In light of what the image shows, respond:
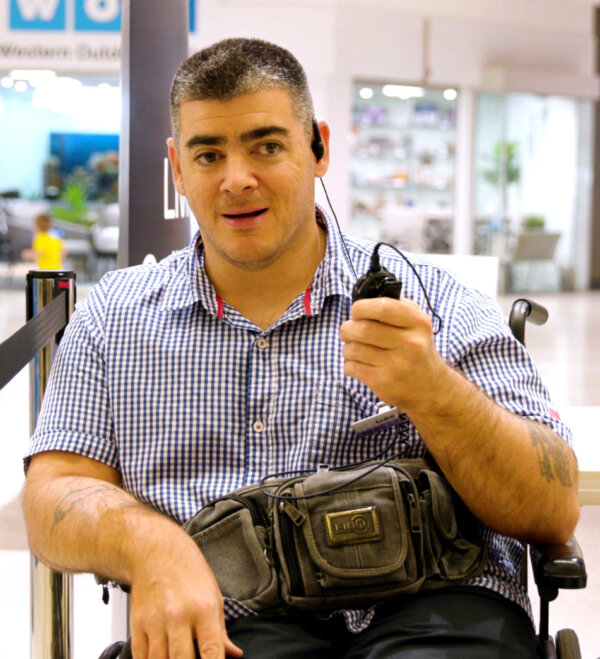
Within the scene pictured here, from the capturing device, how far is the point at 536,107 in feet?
50.3

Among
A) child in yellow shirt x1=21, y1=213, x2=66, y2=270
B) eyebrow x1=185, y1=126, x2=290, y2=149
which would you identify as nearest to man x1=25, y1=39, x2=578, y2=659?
eyebrow x1=185, y1=126, x2=290, y2=149

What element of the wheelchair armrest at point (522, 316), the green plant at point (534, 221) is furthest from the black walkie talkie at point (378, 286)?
the green plant at point (534, 221)

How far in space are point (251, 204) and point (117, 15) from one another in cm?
964

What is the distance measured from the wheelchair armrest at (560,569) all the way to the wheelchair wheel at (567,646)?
0.09m

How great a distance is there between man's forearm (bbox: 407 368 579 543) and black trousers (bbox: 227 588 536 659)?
0.46 feet

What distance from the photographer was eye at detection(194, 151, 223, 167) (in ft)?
5.79

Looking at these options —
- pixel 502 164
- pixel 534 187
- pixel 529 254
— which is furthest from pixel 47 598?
pixel 534 187

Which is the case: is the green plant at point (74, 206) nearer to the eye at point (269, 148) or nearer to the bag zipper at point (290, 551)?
the eye at point (269, 148)

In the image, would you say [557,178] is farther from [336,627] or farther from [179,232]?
[336,627]

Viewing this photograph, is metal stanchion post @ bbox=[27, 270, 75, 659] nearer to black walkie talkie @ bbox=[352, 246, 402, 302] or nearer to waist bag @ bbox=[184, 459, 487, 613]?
waist bag @ bbox=[184, 459, 487, 613]

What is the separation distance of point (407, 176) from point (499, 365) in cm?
1282

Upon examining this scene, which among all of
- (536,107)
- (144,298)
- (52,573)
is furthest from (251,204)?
(536,107)

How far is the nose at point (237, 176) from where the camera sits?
172 cm

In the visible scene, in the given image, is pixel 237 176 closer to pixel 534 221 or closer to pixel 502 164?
pixel 502 164
